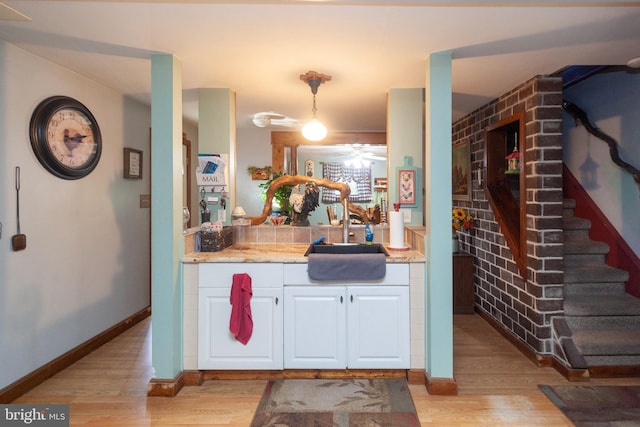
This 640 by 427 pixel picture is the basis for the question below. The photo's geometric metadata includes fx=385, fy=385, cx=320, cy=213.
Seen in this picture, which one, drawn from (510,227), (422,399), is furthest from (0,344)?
(510,227)

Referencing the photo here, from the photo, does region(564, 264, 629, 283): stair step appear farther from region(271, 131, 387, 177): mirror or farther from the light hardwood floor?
region(271, 131, 387, 177): mirror

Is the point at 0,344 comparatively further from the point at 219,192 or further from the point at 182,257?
the point at 219,192

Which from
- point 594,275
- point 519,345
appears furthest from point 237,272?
point 594,275

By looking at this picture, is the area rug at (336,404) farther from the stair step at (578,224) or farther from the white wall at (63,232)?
the stair step at (578,224)

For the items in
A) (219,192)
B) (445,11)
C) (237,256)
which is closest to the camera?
(445,11)

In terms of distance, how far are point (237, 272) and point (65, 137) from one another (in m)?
1.66

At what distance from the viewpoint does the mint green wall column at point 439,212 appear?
2.50 meters

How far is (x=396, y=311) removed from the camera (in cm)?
260

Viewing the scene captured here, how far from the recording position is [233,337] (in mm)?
2604

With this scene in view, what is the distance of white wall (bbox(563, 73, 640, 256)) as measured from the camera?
10.5 feet

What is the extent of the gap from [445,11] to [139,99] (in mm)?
2951

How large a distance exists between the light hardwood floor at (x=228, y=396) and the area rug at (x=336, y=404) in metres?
0.09

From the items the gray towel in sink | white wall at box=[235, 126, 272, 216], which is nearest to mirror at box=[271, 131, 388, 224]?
white wall at box=[235, 126, 272, 216]

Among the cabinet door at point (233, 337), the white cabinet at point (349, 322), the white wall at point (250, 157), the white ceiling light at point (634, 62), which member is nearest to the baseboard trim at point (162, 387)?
the cabinet door at point (233, 337)
